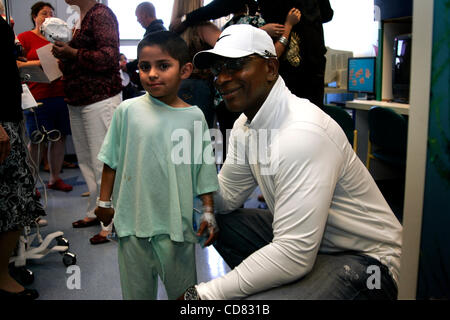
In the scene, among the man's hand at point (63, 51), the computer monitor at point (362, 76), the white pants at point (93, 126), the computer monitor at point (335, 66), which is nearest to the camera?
the man's hand at point (63, 51)

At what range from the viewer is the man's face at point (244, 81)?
1158 mm

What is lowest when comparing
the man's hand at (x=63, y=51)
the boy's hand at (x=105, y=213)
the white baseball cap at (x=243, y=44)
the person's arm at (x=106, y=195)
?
the boy's hand at (x=105, y=213)

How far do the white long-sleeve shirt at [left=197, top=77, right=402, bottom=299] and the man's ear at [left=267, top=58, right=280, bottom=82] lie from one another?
0.09 ft

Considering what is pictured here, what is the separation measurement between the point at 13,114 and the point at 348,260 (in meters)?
1.37

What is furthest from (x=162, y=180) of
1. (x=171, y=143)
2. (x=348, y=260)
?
(x=348, y=260)

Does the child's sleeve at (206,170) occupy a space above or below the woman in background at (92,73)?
below

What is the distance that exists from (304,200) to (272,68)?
41 cm

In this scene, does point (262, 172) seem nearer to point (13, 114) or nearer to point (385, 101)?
point (13, 114)

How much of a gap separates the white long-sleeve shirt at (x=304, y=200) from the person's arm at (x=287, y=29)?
67cm

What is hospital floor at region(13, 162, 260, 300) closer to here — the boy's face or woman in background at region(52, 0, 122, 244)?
woman in background at region(52, 0, 122, 244)

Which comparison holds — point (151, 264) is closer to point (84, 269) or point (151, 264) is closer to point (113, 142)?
point (113, 142)

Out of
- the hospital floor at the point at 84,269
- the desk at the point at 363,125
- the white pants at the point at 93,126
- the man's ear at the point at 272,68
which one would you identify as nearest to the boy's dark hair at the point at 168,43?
the man's ear at the point at 272,68

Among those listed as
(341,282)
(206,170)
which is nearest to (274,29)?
(206,170)

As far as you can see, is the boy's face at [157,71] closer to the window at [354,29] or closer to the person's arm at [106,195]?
the person's arm at [106,195]
